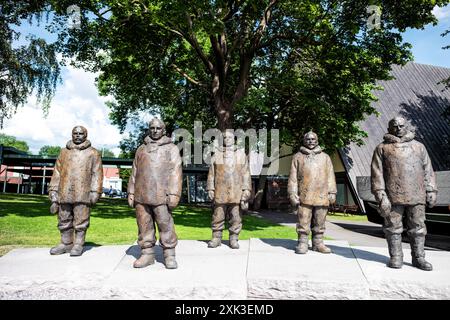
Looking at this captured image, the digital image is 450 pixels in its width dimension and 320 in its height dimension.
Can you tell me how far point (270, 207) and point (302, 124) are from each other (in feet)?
26.6

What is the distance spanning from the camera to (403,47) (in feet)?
42.2

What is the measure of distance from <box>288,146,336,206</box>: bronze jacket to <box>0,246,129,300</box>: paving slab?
313 cm

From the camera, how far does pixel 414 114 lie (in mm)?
25578

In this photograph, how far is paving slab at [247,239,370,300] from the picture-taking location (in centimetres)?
402

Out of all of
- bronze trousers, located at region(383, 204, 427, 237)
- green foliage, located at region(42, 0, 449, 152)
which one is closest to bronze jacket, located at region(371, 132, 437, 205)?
bronze trousers, located at region(383, 204, 427, 237)

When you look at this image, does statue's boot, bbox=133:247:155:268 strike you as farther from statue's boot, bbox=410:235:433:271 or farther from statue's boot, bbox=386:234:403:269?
statue's boot, bbox=410:235:433:271

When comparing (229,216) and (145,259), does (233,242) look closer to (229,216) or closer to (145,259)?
(229,216)

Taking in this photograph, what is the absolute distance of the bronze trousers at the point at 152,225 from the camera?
16.3 feet

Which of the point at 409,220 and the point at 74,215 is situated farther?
the point at 74,215

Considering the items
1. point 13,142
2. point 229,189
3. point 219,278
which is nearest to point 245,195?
point 229,189

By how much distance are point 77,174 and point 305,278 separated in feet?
12.1

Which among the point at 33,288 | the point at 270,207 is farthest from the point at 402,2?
the point at 270,207

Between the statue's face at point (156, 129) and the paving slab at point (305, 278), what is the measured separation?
224cm

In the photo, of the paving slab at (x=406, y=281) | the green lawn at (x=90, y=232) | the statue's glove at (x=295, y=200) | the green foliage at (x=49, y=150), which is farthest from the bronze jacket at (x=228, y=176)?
the green foliage at (x=49, y=150)
